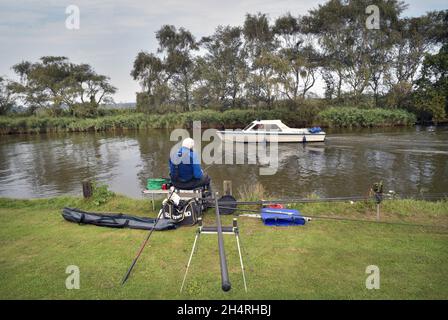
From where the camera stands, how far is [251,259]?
522 cm

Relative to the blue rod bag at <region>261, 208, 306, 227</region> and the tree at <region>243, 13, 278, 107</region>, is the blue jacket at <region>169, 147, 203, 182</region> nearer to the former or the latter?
the blue rod bag at <region>261, 208, 306, 227</region>

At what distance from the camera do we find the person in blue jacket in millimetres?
7090

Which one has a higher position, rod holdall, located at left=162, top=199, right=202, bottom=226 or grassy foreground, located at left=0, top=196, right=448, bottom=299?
rod holdall, located at left=162, top=199, right=202, bottom=226

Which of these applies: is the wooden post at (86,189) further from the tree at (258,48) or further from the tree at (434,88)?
the tree at (434,88)

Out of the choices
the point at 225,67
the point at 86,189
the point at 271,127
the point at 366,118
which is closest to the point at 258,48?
the point at 225,67

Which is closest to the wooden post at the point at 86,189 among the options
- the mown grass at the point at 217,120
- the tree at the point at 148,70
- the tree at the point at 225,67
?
the mown grass at the point at 217,120

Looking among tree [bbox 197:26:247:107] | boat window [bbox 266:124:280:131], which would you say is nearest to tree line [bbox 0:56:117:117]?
tree [bbox 197:26:247:107]

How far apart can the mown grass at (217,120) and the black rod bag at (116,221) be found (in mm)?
32626

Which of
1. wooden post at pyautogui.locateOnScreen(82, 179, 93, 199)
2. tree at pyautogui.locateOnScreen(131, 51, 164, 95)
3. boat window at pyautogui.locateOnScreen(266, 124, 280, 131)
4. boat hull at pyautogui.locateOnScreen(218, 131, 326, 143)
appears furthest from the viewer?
tree at pyautogui.locateOnScreen(131, 51, 164, 95)

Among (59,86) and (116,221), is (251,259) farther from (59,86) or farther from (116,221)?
(59,86)

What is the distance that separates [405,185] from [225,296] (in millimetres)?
11867

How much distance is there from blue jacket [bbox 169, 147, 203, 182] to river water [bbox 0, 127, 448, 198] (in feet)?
18.9

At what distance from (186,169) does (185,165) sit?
134mm

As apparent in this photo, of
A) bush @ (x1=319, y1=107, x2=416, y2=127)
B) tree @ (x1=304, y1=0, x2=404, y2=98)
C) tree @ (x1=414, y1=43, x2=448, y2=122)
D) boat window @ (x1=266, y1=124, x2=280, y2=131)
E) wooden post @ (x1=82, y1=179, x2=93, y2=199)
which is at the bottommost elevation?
wooden post @ (x1=82, y1=179, x2=93, y2=199)
